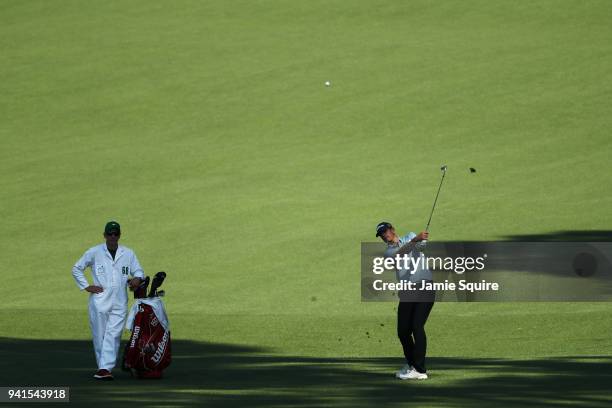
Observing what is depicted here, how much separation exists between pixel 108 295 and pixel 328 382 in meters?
2.87

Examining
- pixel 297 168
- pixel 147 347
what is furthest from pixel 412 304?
pixel 297 168

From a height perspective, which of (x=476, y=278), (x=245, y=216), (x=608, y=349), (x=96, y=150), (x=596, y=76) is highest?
(x=596, y=76)

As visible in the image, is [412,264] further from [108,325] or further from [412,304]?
[108,325]

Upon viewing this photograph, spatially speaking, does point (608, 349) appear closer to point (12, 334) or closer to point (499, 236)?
point (12, 334)

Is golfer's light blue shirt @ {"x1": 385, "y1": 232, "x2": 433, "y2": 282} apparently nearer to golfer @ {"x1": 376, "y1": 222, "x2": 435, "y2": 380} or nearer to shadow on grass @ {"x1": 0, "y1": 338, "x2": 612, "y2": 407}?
golfer @ {"x1": 376, "y1": 222, "x2": 435, "y2": 380}

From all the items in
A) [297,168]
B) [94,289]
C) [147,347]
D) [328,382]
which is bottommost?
[328,382]

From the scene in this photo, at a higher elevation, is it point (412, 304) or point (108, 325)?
point (412, 304)

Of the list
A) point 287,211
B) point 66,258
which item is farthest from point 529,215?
point 66,258

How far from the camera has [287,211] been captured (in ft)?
134

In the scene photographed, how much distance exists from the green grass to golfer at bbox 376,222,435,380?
0.44 meters

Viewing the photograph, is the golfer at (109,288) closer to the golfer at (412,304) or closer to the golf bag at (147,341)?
the golf bag at (147,341)

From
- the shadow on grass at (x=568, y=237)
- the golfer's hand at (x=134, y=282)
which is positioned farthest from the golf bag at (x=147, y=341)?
the shadow on grass at (x=568, y=237)

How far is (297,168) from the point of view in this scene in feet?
153

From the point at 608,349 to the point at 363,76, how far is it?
39074mm
